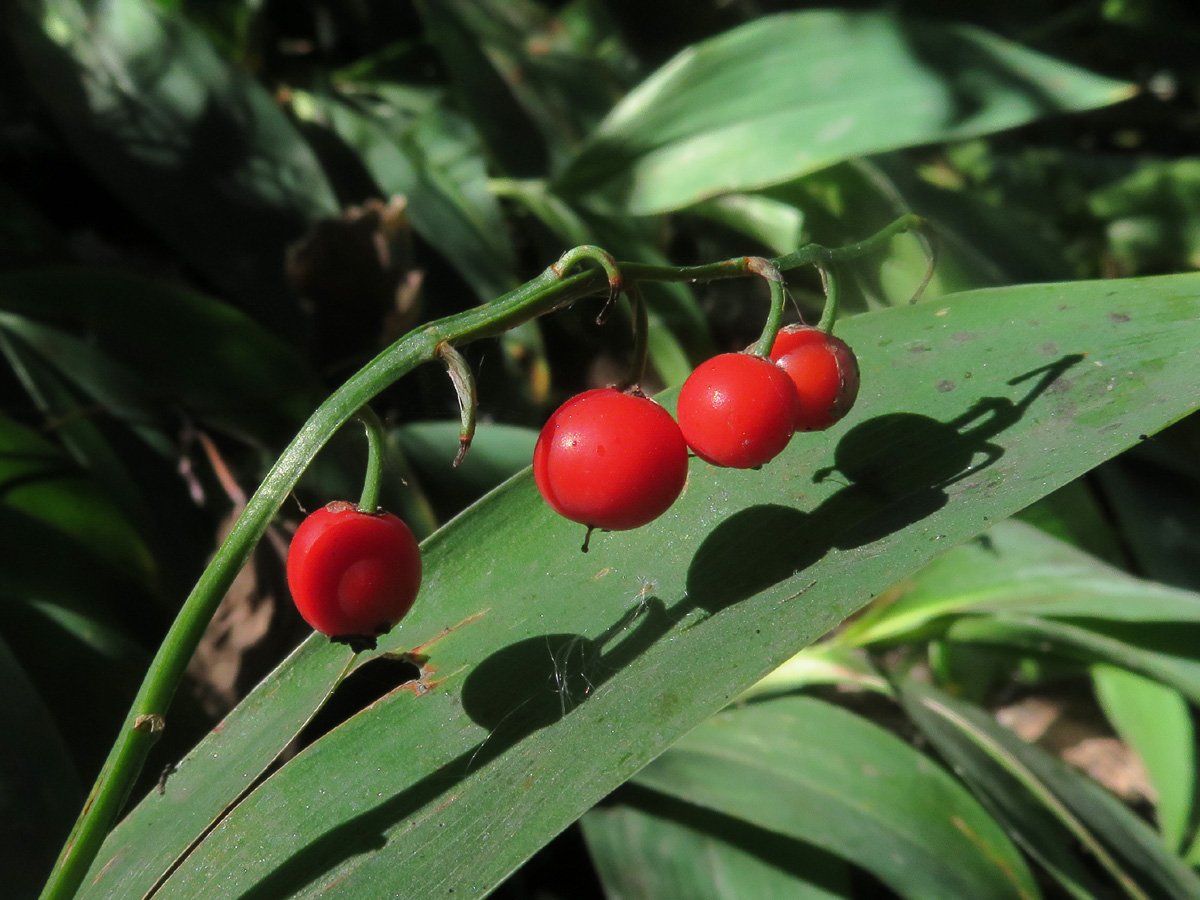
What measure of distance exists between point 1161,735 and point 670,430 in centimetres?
127

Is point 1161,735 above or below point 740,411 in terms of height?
below

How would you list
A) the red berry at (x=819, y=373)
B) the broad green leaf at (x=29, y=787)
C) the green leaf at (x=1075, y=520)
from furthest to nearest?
the green leaf at (x=1075, y=520)
the broad green leaf at (x=29, y=787)
the red berry at (x=819, y=373)

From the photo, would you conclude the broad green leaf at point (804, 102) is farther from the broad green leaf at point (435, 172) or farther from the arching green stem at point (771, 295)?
the arching green stem at point (771, 295)

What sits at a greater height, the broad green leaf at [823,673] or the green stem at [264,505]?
the green stem at [264,505]

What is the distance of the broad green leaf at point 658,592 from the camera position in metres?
0.72

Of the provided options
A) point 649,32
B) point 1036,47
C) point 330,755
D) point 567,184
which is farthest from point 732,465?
point 1036,47

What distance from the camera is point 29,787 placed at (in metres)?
0.92

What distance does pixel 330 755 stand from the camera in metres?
0.79

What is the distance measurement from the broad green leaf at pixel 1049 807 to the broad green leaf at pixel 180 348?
985 millimetres

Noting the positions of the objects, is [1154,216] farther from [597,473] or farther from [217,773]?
[217,773]

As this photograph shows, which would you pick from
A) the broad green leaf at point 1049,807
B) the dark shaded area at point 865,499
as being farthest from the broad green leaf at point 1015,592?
the dark shaded area at point 865,499

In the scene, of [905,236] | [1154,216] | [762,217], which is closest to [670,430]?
[905,236]

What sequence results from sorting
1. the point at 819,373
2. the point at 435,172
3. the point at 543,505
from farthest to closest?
the point at 435,172 → the point at 543,505 → the point at 819,373

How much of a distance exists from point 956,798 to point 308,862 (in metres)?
0.87
